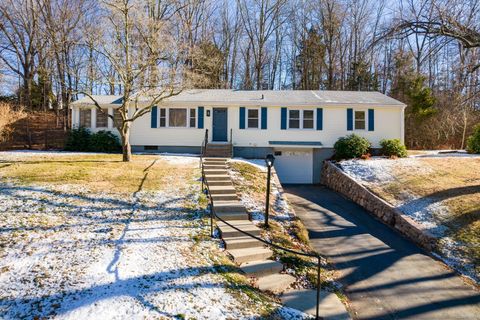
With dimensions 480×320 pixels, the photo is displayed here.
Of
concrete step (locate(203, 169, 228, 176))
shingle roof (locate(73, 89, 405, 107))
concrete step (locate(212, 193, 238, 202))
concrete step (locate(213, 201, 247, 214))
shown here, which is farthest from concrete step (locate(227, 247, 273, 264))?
shingle roof (locate(73, 89, 405, 107))

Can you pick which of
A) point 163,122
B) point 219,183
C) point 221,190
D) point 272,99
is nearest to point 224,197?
point 221,190

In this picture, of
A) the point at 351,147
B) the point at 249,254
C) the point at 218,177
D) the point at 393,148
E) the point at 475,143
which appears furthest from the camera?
the point at 475,143

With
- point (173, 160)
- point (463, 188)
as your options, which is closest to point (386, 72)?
point (463, 188)

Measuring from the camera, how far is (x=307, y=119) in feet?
57.0

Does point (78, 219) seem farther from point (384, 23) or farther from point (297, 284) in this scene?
point (384, 23)

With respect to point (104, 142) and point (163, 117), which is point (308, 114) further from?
point (104, 142)

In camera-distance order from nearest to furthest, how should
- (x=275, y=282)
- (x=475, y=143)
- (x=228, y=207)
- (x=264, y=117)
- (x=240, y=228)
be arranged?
(x=275, y=282)
(x=240, y=228)
(x=228, y=207)
(x=475, y=143)
(x=264, y=117)

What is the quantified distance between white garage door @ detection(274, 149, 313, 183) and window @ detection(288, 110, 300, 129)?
4.48 ft

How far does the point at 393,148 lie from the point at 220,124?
955cm

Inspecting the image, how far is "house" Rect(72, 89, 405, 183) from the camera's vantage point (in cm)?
1716

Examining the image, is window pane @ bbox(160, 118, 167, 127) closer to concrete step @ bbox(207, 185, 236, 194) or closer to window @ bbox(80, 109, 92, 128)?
window @ bbox(80, 109, 92, 128)

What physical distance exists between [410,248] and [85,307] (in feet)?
25.9

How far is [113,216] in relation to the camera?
712cm

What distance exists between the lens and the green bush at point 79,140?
17469 mm
